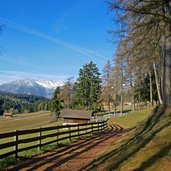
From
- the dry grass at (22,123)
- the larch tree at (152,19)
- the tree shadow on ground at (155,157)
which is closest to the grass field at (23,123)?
the dry grass at (22,123)

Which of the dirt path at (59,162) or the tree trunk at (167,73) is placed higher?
the tree trunk at (167,73)

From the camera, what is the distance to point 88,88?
107188 millimetres

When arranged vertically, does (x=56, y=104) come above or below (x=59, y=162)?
above

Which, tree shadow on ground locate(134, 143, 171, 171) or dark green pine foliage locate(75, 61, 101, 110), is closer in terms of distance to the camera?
tree shadow on ground locate(134, 143, 171, 171)

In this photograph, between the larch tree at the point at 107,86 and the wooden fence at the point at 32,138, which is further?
the larch tree at the point at 107,86

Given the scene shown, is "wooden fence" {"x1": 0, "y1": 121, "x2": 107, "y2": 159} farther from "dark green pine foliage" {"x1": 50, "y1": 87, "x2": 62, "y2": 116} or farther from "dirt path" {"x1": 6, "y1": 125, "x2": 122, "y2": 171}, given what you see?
"dark green pine foliage" {"x1": 50, "y1": 87, "x2": 62, "y2": 116}

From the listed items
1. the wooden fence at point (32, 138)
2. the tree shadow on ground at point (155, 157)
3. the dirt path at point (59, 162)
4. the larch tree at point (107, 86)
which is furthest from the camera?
the larch tree at point (107, 86)

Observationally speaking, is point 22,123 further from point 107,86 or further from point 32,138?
point 32,138

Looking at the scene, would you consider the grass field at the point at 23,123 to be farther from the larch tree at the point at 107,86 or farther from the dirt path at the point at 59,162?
the dirt path at the point at 59,162

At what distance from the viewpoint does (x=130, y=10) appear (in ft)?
48.2

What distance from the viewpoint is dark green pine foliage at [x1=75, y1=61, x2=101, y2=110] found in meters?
104

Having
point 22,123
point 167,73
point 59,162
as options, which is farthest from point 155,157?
point 22,123

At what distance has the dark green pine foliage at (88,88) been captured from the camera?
342 feet

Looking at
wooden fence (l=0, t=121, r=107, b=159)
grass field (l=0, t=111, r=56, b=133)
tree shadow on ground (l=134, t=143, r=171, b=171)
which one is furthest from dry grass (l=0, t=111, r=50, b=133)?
→ tree shadow on ground (l=134, t=143, r=171, b=171)
